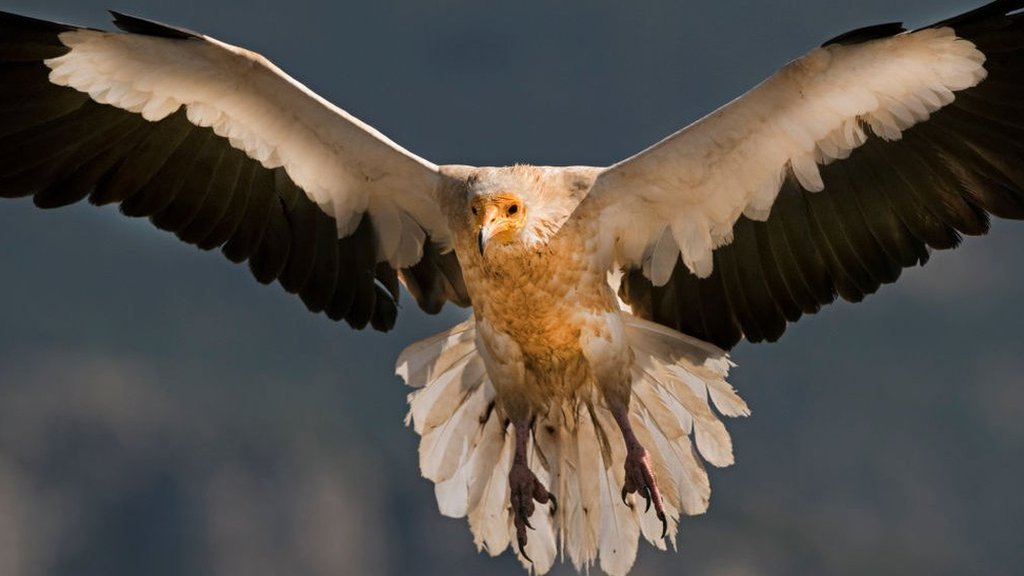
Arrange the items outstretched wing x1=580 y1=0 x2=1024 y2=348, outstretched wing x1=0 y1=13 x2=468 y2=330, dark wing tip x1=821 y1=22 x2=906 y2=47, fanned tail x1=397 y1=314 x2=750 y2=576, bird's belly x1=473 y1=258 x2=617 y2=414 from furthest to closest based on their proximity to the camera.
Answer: fanned tail x1=397 y1=314 x2=750 y2=576 < outstretched wing x1=0 y1=13 x2=468 y2=330 < bird's belly x1=473 y1=258 x2=617 y2=414 < outstretched wing x1=580 y1=0 x2=1024 y2=348 < dark wing tip x1=821 y1=22 x2=906 y2=47

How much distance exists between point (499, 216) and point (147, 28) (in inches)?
54.1

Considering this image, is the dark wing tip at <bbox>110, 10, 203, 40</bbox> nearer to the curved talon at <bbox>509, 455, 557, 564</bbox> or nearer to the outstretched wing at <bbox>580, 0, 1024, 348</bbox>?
the outstretched wing at <bbox>580, 0, 1024, 348</bbox>

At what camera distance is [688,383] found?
6434mm

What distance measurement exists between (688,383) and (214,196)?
6.35 feet

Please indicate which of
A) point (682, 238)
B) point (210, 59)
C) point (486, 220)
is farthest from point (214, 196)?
point (682, 238)

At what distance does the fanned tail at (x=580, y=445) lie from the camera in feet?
21.0

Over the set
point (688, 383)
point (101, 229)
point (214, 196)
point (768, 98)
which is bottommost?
point (688, 383)

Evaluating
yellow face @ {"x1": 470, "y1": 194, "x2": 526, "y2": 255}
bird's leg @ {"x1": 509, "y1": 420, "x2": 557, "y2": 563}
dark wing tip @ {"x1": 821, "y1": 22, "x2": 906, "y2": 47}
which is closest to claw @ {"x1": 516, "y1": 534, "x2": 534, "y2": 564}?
bird's leg @ {"x1": 509, "y1": 420, "x2": 557, "y2": 563}

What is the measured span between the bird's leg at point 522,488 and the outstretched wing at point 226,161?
688 millimetres

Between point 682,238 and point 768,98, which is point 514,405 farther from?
point 768,98

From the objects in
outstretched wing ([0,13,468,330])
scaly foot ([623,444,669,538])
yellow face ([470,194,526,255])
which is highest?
outstretched wing ([0,13,468,330])

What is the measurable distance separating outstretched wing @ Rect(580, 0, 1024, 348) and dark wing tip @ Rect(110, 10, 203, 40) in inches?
60.7

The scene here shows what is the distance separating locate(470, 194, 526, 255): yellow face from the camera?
568cm

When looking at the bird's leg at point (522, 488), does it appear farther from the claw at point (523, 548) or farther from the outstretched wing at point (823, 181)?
the outstretched wing at point (823, 181)
